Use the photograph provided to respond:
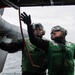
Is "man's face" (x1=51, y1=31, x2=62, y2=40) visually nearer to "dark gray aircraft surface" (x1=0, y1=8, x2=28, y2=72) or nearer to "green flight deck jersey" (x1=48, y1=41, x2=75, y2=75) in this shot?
"green flight deck jersey" (x1=48, y1=41, x2=75, y2=75)

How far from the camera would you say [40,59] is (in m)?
5.14

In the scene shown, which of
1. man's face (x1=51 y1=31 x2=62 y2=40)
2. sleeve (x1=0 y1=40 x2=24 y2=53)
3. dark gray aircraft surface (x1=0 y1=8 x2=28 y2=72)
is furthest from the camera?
dark gray aircraft surface (x1=0 y1=8 x2=28 y2=72)

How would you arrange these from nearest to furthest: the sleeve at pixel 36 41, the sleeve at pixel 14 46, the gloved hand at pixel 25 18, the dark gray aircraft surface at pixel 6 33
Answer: the gloved hand at pixel 25 18
the sleeve at pixel 36 41
the sleeve at pixel 14 46
the dark gray aircraft surface at pixel 6 33

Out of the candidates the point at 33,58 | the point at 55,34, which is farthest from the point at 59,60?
the point at 33,58

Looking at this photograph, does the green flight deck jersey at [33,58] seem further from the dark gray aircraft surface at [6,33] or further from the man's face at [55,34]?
the dark gray aircraft surface at [6,33]

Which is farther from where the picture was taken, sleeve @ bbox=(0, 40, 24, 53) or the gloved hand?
sleeve @ bbox=(0, 40, 24, 53)

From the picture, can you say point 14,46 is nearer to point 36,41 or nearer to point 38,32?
point 38,32

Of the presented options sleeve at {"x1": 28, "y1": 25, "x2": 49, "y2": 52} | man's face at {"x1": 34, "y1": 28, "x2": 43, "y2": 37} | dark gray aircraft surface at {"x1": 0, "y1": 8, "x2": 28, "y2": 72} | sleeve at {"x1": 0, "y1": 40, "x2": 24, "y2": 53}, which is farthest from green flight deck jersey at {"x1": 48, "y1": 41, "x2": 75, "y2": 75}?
dark gray aircraft surface at {"x1": 0, "y1": 8, "x2": 28, "y2": 72}

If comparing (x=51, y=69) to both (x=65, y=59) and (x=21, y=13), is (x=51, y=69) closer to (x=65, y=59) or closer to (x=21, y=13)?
(x=65, y=59)

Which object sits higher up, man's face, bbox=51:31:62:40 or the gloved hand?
the gloved hand

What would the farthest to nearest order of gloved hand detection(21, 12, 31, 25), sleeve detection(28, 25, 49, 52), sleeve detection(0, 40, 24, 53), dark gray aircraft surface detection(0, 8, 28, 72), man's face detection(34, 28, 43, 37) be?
1. dark gray aircraft surface detection(0, 8, 28, 72)
2. sleeve detection(0, 40, 24, 53)
3. man's face detection(34, 28, 43, 37)
4. sleeve detection(28, 25, 49, 52)
5. gloved hand detection(21, 12, 31, 25)

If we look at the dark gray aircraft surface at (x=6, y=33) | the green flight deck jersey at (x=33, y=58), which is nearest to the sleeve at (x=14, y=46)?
the green flight deck jersey at (x=33, y=58)

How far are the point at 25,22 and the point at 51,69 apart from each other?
0.77 m

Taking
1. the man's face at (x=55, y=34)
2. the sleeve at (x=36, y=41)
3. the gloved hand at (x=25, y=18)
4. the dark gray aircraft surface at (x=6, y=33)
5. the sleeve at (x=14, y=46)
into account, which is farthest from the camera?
the dark gray aircraft surface at (x=6, y=33)
